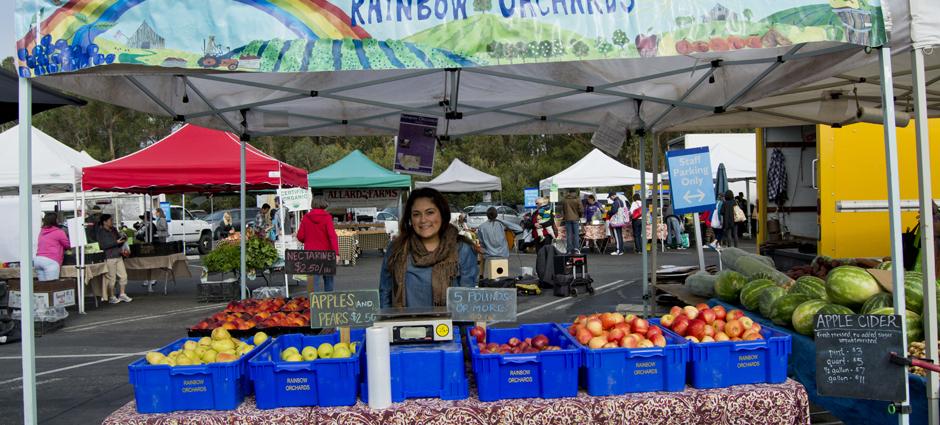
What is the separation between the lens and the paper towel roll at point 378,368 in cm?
294

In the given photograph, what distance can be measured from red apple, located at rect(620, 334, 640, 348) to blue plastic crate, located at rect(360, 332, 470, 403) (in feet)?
2.56

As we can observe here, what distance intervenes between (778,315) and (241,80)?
4.05 m

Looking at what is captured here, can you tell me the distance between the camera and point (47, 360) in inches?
305

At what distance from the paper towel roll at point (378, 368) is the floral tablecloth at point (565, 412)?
0.16ft

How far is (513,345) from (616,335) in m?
0.51

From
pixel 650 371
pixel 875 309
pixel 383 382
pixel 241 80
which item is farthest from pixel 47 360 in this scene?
pixel 875 309

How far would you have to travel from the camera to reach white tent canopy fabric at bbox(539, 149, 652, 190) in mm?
20938

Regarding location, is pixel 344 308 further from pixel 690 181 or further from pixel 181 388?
pixel 690 181

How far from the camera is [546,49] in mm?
2951

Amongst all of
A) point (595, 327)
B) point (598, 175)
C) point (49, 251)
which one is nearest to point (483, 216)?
point (598, 175)

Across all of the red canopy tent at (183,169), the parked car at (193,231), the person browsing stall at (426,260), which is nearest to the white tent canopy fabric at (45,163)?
the red canopy tent at (183,169)

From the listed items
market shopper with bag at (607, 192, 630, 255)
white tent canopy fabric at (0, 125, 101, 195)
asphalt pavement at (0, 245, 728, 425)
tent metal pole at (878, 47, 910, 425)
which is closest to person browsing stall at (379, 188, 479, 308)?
tent metal pole at (878, 47, 910, 425)

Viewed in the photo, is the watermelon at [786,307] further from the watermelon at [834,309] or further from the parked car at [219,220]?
the parked car at [219,220]

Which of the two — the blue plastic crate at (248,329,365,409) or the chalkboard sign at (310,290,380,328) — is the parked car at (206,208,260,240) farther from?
the blue plastic crate at (248,329,365,409)
